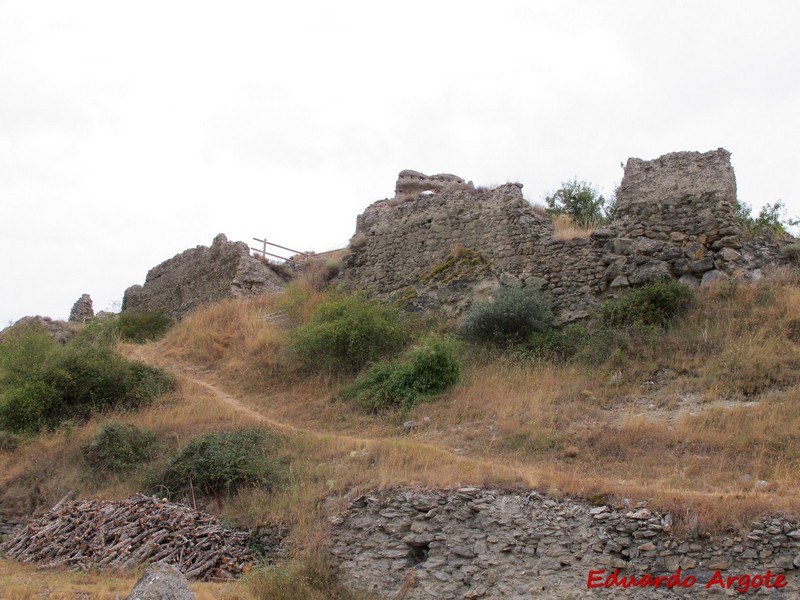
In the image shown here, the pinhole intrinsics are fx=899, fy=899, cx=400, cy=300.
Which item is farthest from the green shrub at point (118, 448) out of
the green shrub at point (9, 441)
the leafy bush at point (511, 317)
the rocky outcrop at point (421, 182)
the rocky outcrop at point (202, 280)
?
the rocky outcrop at point (421, 182)

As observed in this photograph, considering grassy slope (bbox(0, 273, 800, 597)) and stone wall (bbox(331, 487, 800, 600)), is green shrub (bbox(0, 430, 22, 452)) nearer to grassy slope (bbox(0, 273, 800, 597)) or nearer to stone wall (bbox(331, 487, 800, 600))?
grassy slope (bbox(0, 273, 800, 597))

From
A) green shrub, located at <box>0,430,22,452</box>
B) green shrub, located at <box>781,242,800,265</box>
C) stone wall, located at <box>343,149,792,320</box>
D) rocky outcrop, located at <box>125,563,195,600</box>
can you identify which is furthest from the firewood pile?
green shrub, located at <box>781,242,800,265</box>

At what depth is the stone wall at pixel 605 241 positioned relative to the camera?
18125mm

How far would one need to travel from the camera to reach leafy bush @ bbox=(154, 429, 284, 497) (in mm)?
14547

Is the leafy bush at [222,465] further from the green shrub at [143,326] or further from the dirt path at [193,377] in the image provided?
the green shrub at [143,326]

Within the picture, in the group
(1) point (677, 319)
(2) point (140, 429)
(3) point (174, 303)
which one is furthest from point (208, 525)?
(3) point (174, 303)

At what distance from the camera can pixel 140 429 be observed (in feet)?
57.2

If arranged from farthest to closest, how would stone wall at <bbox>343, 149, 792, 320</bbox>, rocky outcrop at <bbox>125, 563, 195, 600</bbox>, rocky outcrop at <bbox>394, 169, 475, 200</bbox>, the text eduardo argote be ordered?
1. rocky outcrop at <bbox>394, 169, 475, 200</bbox>
2. stone wall at <bbox>343, 149, 792, 320</bbox>
3. rocky outcrop at <bbox>125, 563, 195, 600</bbox>
4. the text eduardo argote

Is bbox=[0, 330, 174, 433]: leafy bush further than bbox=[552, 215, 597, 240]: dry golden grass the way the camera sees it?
No

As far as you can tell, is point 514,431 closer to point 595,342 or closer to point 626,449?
point 626,449

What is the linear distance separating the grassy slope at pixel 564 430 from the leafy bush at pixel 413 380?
333mm

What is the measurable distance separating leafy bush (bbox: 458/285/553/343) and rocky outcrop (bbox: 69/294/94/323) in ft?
68.7

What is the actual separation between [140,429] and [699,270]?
11.4m

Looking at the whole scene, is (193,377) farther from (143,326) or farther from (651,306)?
(651,306)
